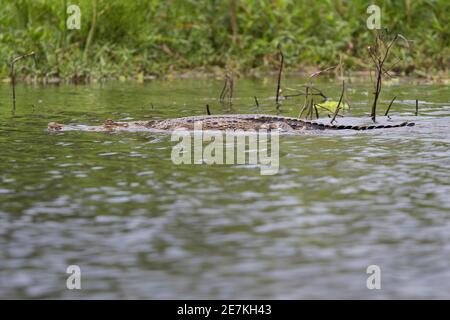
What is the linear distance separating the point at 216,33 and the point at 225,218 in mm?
18007

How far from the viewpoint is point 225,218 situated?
7.46m

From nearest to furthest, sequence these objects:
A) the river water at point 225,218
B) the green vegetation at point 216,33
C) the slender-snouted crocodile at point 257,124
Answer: the river water at point 225,218, the slender-snouted crocodile at point 257,124, the green vegetation at point 216,33

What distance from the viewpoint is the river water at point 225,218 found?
5961 millimetres

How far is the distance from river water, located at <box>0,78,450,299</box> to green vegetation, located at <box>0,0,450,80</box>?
9930 mm

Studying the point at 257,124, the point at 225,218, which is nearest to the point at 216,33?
the point at 257,124

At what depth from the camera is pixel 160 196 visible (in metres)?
8.31

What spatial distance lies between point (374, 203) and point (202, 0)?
18.3 m

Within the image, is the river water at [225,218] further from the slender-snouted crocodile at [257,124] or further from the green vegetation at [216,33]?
the green vegetation at [216,33]

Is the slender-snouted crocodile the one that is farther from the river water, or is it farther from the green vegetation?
the green vegetation

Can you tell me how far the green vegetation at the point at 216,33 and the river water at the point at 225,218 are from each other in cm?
993

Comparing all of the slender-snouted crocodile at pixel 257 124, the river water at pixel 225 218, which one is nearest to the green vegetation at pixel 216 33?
the slender-snouted crocodile at pixel 257 124

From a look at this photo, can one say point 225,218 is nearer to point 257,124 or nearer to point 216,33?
point 257,124

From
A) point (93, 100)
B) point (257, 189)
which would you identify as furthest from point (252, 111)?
point (257, 189)

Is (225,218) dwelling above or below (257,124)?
below
